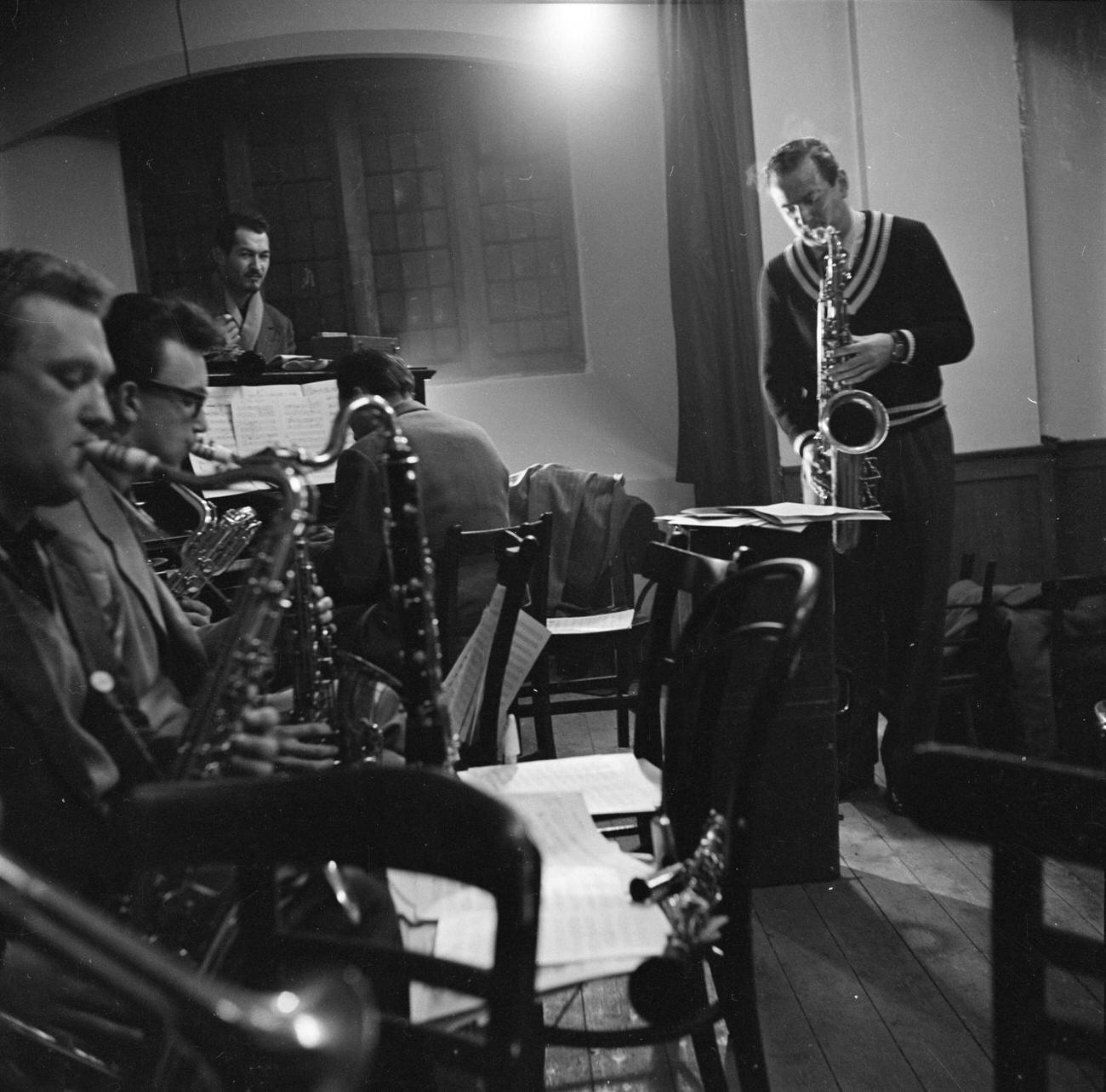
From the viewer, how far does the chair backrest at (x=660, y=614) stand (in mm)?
1693

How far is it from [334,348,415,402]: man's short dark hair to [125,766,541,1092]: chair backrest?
190 centimetres

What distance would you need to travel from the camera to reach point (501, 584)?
71.2 inches

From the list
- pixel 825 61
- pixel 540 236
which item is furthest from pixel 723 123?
pixel 540 236

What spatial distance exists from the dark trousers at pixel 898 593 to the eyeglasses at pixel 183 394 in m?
2.05

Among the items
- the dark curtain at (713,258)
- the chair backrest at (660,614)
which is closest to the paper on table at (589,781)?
the chair backrest at (660,614)

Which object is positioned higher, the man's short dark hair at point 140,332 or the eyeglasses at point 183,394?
the man's short dark hair at point 140,332

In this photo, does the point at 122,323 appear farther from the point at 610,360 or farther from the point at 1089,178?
the point at 610,360

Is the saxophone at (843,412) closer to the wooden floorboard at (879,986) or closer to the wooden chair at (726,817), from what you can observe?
the wooden floorboard at (879,986)

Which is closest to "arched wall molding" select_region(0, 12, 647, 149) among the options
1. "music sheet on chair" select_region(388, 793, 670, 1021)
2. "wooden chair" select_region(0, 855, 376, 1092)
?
"music sheet on chair" select_region(388, 793, 670, 1021)

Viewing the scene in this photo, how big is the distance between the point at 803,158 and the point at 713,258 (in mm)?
1521

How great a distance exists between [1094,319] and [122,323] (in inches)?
130

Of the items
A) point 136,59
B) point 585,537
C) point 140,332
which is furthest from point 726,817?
point 585,537

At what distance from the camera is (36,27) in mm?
1613

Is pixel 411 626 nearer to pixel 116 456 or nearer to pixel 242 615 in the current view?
pixel 242 615
